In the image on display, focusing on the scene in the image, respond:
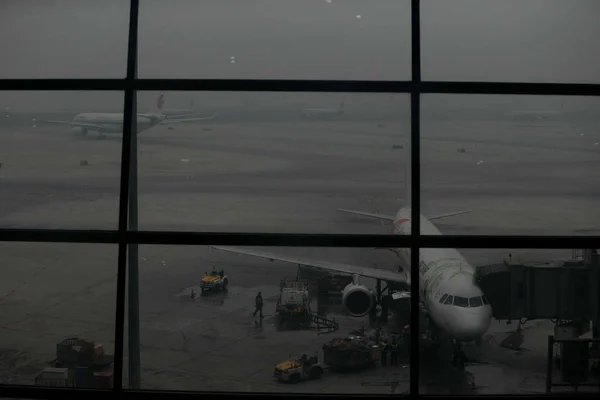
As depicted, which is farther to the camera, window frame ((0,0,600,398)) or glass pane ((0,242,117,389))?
glass pane ((0,242,117,389))

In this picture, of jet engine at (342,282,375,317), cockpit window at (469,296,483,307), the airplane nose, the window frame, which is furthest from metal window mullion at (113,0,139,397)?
cockpit window at (469,296,483,307)

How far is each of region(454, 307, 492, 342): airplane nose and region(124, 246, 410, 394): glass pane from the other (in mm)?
411

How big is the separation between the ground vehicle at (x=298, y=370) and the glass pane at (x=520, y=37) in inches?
80.6

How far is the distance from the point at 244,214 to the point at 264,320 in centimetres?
72

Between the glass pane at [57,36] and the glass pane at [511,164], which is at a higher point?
the glass pane at [57,36]

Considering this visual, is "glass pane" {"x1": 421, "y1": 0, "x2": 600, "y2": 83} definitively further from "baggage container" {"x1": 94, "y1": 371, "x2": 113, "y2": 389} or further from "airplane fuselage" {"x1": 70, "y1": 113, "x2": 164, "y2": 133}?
"baggage container" {"x1": 94, "y1": 371, "x2": 113, "y2": 389}

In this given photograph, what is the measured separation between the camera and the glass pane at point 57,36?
3.67 metres

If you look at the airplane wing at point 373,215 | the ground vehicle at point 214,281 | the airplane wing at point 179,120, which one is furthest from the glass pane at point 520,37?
the ground vehicle at point 214,281

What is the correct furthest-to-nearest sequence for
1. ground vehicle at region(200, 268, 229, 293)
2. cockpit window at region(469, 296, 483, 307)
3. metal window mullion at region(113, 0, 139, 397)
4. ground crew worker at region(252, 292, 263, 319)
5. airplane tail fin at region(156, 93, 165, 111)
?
cockpit window at region(469, 296, 483, 307) < ground crew worker at region(252, 292, 263, 319) < ground vehicle at region(200, 268, 229, 293) < airplane tail fin at region(156, 93, 165, 111) < metal window mullion at region(113, 0, 139, 397)

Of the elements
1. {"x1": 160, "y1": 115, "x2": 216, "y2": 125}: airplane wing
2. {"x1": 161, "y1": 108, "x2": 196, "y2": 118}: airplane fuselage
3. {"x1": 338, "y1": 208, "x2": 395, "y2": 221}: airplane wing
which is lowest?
{"x1": 338, "y1": 208, "x2": 395, "y2": 221}: airplane wing

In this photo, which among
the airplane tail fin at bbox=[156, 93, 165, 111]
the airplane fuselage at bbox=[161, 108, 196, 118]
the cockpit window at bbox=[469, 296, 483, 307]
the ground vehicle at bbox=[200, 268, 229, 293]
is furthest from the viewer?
the cockpit window at bbox=[469, 296, 483, 307]

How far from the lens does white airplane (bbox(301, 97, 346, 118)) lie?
3.74 metres

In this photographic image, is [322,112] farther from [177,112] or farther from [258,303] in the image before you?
[258,303]

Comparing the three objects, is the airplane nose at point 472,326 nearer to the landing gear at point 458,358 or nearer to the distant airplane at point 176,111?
the landing gear at point 458,358
